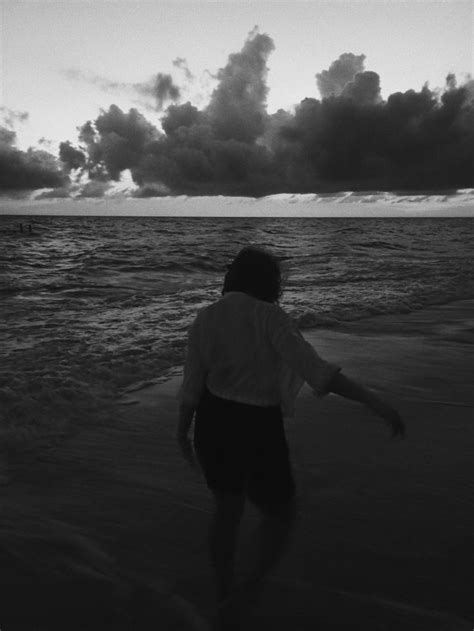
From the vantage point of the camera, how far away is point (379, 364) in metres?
7.06

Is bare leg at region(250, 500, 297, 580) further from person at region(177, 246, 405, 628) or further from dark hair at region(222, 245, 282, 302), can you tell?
dark hair at region(222, 245, 282, 302)

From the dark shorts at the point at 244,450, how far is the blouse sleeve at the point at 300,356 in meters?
0.33

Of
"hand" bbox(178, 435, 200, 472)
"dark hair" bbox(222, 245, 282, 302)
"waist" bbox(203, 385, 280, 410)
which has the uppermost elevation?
"dark hair" bbox(222, 245, 282, 302)

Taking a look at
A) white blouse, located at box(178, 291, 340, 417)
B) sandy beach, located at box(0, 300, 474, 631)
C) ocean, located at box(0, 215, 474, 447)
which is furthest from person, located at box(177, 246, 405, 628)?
ocean, located at box(0, 215, 474, 447)

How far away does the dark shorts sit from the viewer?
2.48 metres

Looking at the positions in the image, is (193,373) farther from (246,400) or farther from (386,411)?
(386,411)

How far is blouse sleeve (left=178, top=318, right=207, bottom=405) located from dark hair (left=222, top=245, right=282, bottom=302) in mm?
276

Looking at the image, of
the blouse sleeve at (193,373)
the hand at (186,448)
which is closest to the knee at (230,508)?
the hand at (186,448)

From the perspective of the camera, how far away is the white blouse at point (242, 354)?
239 centimetres

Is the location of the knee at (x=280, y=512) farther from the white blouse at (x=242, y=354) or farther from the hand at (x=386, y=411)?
the hand at (x=386, y=411)

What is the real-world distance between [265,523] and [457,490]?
1627mm

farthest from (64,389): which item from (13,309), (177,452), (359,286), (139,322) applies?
(359,286)

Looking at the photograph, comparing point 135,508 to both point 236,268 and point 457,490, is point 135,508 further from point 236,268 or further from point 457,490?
point 457,490

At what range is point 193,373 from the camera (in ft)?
8.25
